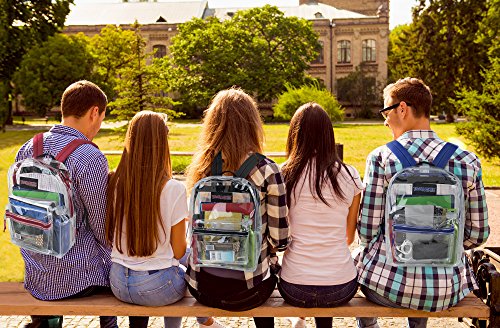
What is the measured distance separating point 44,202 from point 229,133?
1102 mm

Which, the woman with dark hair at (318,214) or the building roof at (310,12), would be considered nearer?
the woman with dark hair at (318,214)

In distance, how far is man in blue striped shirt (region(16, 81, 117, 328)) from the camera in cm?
330

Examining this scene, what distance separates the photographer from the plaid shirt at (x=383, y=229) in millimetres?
3148

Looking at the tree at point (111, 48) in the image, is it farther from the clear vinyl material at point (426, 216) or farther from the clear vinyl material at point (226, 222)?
the clear vinyl material at point (426, 216)

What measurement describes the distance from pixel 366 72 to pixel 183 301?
1990 inches

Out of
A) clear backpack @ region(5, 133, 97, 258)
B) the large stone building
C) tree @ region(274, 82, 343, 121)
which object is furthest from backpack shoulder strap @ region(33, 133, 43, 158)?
the large stone building

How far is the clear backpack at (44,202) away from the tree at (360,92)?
46.5 metres

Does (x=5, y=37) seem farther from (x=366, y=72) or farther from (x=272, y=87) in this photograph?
(x=366, y=72)

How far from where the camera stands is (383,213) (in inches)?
129

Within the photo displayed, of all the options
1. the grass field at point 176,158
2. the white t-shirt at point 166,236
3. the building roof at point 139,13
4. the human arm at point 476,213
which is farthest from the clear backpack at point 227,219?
the building roof at point 139,13

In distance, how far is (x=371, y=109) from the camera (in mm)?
48844

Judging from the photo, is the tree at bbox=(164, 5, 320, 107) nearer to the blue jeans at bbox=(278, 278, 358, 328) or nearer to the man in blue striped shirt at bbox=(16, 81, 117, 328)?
the man in blue striped shirt at bbox=(16, 81, 117, 328)

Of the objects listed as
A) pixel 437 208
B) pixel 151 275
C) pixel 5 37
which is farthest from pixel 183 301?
pixel 5 37

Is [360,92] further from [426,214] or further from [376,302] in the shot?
[426,214]
